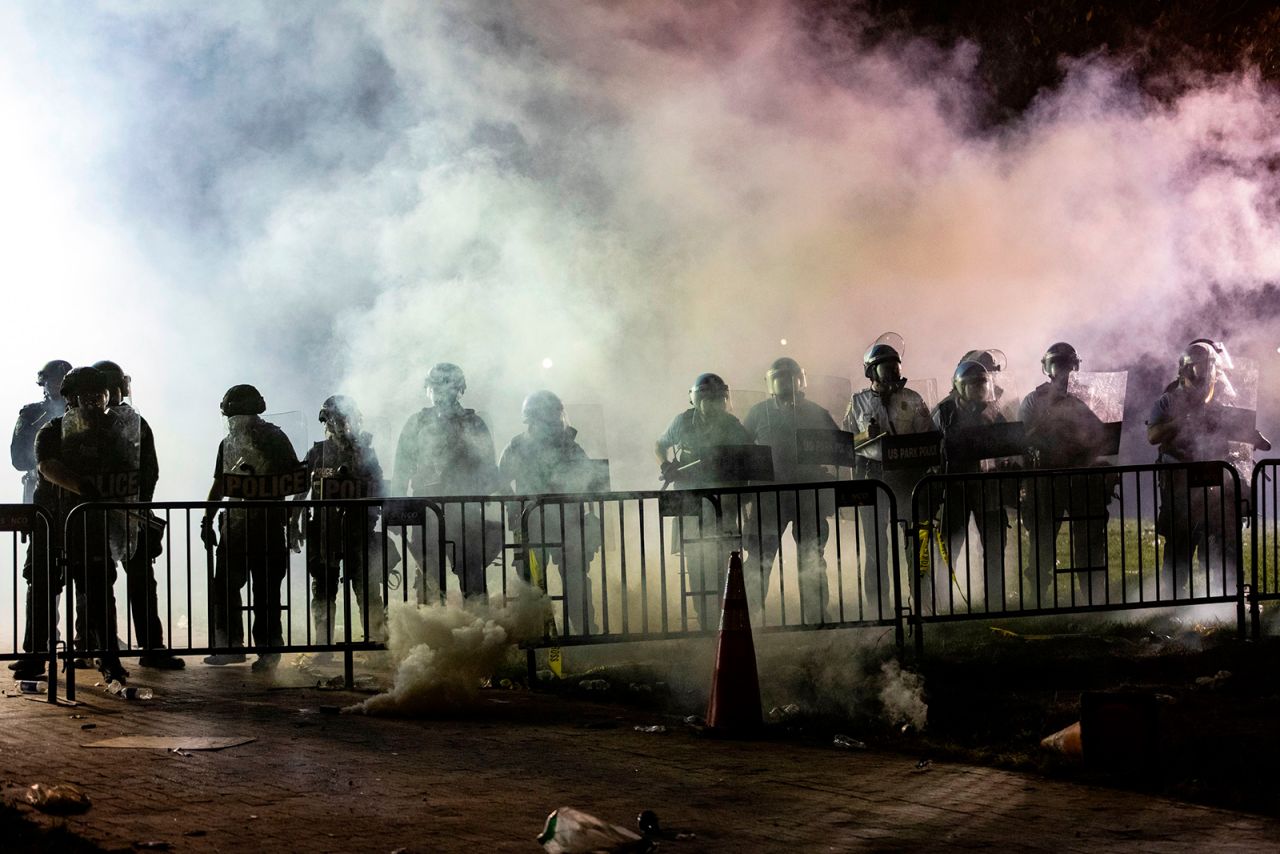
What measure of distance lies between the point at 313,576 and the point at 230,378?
A: 10.3m

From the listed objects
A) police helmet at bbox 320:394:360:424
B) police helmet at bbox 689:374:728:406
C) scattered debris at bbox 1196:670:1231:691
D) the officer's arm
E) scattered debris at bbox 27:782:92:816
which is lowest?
scattered debris at bbox 1196:670:1231:691

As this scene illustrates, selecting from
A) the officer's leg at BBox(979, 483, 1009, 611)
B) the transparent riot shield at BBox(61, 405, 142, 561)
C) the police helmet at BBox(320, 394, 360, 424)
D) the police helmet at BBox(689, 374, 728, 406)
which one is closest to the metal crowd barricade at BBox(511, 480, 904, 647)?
the officer's leg at BBox(979, 483, 1009, 611)

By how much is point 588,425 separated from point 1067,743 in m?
5.57

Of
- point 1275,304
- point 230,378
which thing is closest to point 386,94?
point 230,378

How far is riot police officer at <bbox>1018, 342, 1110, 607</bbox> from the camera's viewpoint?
909 cm

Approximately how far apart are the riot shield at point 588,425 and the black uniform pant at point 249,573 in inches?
103

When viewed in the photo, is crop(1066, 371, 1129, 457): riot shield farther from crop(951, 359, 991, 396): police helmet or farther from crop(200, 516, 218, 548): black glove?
crop(200, 516, 218, 548): black glove

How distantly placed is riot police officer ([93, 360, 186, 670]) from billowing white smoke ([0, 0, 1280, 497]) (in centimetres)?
721

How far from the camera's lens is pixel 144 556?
7.96 metres

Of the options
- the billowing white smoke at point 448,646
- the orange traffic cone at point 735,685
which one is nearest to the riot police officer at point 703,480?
the billowing white smoke at point 448,646

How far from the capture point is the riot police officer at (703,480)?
8.20m

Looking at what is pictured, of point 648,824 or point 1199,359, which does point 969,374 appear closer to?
point 1199,359

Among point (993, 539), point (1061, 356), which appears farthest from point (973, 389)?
point (993, 539)

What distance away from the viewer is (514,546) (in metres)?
8.02
